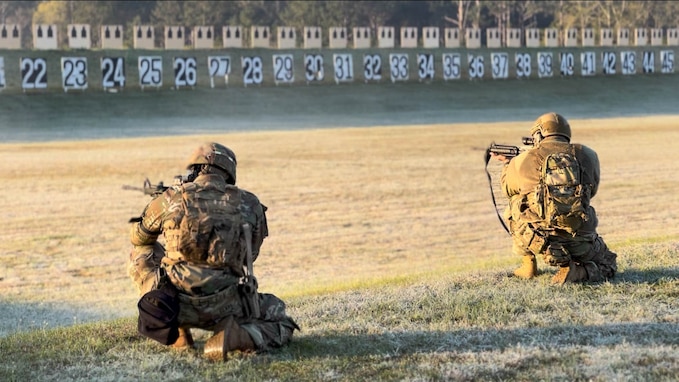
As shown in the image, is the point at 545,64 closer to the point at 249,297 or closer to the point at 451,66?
the point at 451,66

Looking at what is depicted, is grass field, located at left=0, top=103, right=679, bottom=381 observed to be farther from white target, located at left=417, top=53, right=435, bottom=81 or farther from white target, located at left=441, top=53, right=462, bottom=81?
white target, located at left=441, top=53, right=462, bottom=81

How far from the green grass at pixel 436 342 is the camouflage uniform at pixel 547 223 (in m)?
0.17

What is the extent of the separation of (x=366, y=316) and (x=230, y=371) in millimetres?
1506

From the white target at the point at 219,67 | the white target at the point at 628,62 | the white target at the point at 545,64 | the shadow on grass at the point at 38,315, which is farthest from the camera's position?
the white target at the point at 628,62

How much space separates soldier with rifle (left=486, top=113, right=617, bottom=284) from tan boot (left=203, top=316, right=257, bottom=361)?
276cm

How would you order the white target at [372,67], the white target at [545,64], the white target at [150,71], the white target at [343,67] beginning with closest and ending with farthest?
the white target at [150,71] < the white target at [343,67] < the white target at [372,67] < the white target at [545,64]

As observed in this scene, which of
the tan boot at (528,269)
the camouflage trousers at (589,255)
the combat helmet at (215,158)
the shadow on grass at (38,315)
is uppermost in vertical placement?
the combat helmet at (215,158)

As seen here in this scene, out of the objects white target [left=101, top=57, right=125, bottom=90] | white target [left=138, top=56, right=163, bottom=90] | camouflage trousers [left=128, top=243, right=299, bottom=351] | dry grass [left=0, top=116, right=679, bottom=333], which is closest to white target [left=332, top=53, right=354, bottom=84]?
white target [left=138, top=56, right=163, bottom=90]

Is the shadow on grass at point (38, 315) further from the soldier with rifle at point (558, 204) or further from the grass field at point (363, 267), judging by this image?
the soldier with rifle at point (558, 204)

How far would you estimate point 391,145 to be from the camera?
25609 millimetres

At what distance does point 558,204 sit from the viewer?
7.06 m

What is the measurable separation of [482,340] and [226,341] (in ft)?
5.20

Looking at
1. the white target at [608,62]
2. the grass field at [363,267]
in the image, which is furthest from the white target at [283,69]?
the white target at [608,62]

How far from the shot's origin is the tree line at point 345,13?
58031mm
